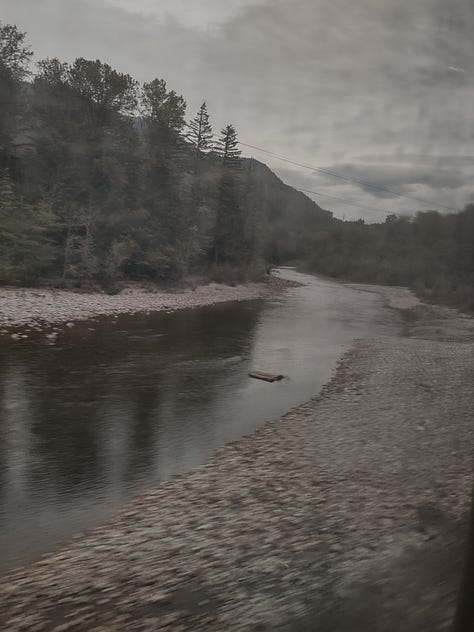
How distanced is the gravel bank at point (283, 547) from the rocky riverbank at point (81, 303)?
10195 millimetres

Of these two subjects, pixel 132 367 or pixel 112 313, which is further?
pixel 112 313

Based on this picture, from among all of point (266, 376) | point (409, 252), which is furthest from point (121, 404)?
point (409, 252)

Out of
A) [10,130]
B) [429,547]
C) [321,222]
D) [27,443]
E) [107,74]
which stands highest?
[107,74]

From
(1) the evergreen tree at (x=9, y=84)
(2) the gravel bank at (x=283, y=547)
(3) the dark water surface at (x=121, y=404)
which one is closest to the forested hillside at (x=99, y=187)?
(1) the evergreen tree at (x=9, y=84)

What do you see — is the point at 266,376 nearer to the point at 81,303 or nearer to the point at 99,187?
the point at 81,303

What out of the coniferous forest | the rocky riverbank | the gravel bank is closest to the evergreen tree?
the coniferous forest

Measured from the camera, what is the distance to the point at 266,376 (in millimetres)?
10906

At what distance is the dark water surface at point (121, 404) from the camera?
17.1ft

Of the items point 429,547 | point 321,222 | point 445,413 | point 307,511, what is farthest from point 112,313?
point 429,547

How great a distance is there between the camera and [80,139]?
22953 millimetres

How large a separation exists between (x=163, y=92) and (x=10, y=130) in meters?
11.4

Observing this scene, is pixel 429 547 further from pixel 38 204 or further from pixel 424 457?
pixel 38 204

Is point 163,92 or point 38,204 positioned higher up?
point 163,92

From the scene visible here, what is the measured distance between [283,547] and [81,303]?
54.4 feet
